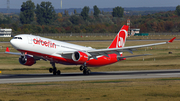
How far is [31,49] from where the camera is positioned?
1647 inches

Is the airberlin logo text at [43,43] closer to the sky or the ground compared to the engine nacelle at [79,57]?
closer to the sky

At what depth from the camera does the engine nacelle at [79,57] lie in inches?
1713

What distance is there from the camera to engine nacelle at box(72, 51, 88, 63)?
43500 millimetres

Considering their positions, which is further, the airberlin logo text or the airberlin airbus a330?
the airberlin logo text

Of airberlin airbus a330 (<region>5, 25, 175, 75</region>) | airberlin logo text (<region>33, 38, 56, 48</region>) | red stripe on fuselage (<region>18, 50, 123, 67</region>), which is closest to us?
airberlin airbus a330 (<region>5, 25, 175, 75</region>)

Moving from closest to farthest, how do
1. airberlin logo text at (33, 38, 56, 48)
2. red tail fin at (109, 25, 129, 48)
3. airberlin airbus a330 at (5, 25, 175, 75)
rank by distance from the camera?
airberlin airbus a330 at (5, 25, 175, 75)
airberlin logo text at (33, 38, 56, 48)
red tail fin at (109, 25, 129, 48)

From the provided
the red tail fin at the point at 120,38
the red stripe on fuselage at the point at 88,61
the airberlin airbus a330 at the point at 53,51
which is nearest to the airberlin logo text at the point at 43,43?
the airberlin airbus a330 at the point at 53,51

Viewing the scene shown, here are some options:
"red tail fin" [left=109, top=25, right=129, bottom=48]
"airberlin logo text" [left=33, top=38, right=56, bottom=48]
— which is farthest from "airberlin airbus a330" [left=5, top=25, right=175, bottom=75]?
"red tail fin" [left=109, top=25, right=129, bottom=48]

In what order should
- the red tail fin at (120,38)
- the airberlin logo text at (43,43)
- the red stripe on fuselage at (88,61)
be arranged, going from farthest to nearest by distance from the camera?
the red tail fin at (120,38) < the red stripe on fuselage at (88,61) < the airberlin logo text at (43,43)

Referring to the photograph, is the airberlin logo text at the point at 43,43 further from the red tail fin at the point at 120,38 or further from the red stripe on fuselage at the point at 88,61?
the red tail fin at the point at 120,38

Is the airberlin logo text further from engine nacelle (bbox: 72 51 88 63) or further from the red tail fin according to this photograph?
the red tail fin

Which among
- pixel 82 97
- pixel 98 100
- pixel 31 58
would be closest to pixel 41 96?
pixel 82 97

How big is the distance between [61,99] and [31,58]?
22155 millimetres

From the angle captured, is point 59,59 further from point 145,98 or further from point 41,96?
point 145,98
